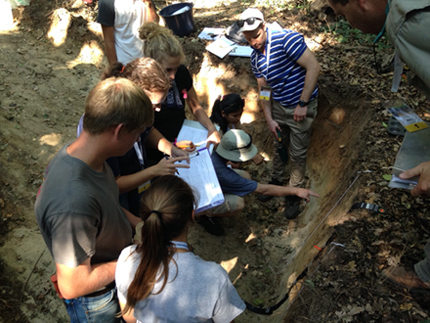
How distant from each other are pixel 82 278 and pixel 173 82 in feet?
8.07

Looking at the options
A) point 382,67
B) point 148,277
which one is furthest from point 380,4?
point 382,67

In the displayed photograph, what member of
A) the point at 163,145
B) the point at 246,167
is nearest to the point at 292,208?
the point at 246,167

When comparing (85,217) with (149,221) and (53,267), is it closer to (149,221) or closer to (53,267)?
(149,221)

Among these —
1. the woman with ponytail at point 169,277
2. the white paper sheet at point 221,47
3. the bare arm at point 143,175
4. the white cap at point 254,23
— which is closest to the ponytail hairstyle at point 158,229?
the woman with ponytail at point 169,277

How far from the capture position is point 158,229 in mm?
1683

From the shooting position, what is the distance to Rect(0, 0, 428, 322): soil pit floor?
3320 mm

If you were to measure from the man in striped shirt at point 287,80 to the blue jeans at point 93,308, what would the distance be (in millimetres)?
3210

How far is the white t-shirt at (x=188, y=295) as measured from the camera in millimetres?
1680

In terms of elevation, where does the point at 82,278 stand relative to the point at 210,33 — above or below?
above

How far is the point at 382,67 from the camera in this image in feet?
16.8

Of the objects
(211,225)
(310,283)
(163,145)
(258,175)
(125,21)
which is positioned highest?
(125,21)

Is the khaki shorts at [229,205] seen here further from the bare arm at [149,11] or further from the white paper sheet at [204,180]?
the bare arm at [149,11]

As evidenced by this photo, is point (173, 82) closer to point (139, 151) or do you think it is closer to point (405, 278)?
point (139, 151)

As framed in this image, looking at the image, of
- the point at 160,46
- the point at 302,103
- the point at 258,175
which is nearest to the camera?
the point at 160,46
